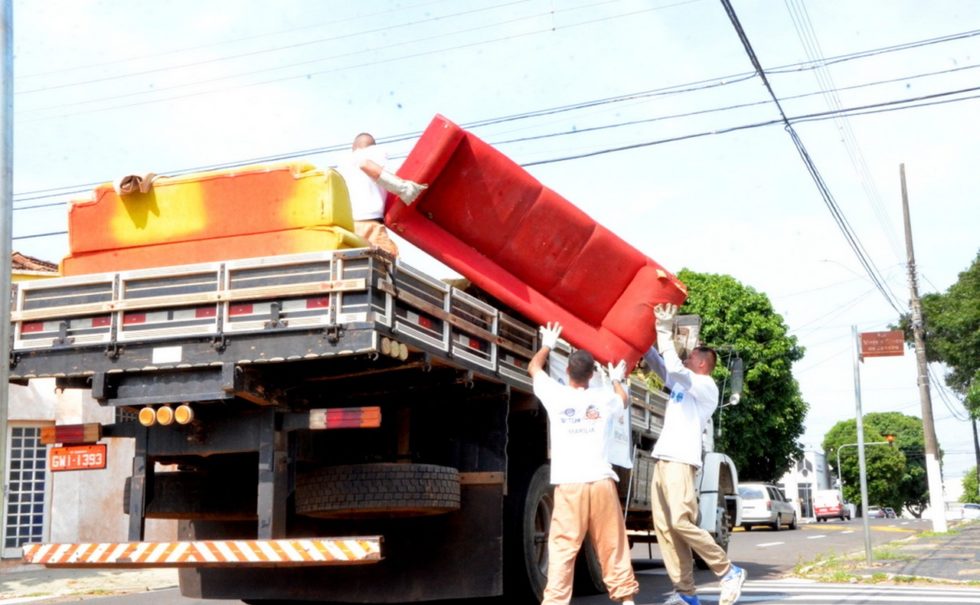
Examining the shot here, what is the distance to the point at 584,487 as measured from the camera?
21.2 feet

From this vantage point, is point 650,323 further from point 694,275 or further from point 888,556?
point 694,275

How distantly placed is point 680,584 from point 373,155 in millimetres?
3645

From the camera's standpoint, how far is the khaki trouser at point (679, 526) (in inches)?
Result: 293

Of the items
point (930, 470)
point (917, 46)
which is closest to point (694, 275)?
point (930, 470)

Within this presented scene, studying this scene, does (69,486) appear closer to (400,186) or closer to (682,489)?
(400,186)

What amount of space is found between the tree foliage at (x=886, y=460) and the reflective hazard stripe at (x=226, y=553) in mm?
85797

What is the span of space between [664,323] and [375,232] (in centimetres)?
215

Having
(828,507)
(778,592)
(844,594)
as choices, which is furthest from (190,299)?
(828,507)

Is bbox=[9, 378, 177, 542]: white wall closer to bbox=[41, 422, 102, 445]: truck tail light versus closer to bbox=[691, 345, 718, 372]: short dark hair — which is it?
bbox=[41, 422, 102, 445]: truck tail light

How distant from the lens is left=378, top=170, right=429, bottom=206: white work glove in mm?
7577

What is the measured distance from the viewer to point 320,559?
6.32m

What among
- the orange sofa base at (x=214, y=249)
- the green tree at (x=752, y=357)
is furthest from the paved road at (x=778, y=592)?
the green tree at (x=752, y=357)

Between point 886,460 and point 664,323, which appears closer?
point 664,323

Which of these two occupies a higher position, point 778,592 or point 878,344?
point 878,344
